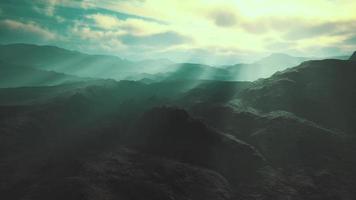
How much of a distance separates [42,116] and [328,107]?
8826 cm

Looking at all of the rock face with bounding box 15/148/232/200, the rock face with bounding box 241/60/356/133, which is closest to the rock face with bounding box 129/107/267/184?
the rock face with bounding box 15/148/232/200

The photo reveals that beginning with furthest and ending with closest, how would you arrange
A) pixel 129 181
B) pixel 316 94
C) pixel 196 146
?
pixel 316 94 → pixel 196 146 → pixel 129 181

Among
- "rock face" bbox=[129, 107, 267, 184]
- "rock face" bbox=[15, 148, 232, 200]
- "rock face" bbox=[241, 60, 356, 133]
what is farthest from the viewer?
"rock face" bbox=[241, 60, 356, 133]

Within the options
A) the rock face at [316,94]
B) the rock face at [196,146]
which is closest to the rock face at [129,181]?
the rock face at [196,146]

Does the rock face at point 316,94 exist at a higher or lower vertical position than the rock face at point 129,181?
higher

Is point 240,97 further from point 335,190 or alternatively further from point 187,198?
point 187,198

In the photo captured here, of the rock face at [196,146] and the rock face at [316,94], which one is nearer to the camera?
the rock face at [196,146]

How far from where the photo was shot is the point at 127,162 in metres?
49.3

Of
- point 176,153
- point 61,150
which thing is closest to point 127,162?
point 176,153

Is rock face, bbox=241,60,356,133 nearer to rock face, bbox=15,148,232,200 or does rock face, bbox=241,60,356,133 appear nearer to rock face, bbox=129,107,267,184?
rock face, bbox=129,107,267,184

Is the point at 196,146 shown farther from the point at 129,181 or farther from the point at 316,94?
the point at 316,94

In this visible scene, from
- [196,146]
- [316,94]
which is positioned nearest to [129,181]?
[196,146]

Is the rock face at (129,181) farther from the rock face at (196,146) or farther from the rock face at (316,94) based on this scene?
the rock face at (316,94)

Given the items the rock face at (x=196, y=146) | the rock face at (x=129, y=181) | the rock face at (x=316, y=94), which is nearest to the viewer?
the rock face at (x=129, y=181)
